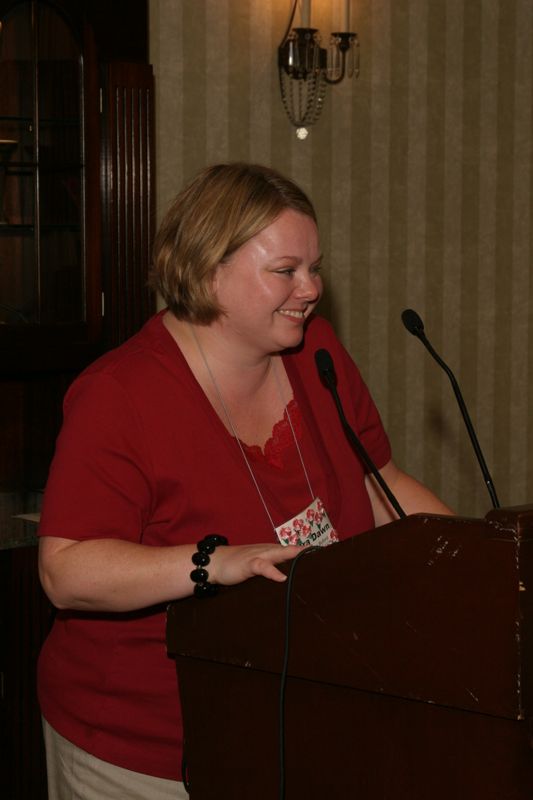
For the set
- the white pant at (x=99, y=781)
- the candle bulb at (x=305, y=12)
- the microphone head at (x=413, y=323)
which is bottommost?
the white pant at (x=99, y=781)

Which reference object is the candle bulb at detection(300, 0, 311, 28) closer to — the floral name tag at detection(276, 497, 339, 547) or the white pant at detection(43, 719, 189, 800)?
the floral name tag at detection(276, 497, 339, 547)

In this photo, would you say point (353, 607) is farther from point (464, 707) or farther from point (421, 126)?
point (421, 126)

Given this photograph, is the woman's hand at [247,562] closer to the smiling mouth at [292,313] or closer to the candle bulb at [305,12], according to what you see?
the smiling mouth at [292,313]

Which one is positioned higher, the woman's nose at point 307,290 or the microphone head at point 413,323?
the woman's nose at point 307,290

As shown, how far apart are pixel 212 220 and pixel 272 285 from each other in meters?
0.14

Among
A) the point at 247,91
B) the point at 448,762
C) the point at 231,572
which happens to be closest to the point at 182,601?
the point at 231,572

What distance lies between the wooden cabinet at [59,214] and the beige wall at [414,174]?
0.25 m

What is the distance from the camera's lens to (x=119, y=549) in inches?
62.7

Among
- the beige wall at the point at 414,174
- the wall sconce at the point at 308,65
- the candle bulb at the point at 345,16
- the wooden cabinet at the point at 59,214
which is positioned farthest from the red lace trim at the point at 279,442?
the candle bulb at the point at 345,16

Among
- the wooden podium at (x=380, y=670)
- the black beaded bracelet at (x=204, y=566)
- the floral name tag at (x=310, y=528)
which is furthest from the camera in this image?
the floral name tag at (x=310, y=528)

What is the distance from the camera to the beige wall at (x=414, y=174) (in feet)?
10.8

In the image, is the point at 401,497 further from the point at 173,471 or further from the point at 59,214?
the point at 59,214

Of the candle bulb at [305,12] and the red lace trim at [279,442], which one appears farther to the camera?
the candle bulb at [305,12]

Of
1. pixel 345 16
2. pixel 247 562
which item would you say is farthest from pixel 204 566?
pixel 345 16
